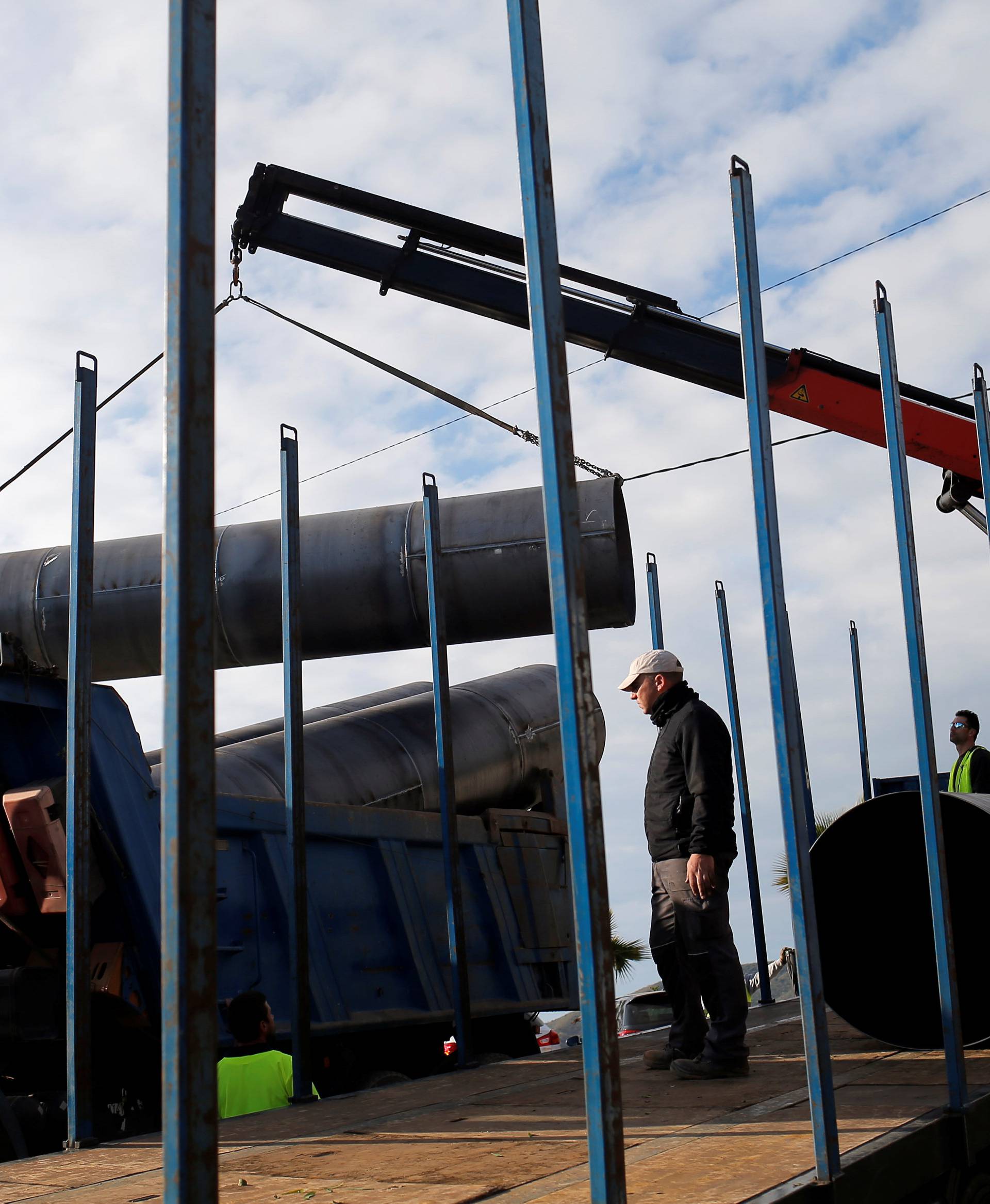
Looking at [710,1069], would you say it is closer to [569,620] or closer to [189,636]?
[569,620]

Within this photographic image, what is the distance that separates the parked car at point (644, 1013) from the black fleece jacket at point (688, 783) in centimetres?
665

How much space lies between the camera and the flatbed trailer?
10.2ft

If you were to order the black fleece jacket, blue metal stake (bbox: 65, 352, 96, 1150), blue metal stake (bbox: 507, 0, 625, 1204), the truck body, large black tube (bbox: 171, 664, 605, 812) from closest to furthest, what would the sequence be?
blue metal stake (bbox: 507, 0, 625, 1204)
blue metal stake (bbox: 65, 352, 96, 1150)
the black fleece jacket
the truck body
large black tube (bbox: 171, 664, 605, 812)

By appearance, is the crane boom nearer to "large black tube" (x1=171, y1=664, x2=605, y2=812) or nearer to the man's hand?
"large black tube" (x1=171, y1=664, x2=605, y2=812)

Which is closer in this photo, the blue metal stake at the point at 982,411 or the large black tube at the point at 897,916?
the large black tube at the point at 897,916

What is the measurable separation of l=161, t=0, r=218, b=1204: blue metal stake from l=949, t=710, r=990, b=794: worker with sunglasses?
278 inches

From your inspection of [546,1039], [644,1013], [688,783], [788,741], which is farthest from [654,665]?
[644,1013]

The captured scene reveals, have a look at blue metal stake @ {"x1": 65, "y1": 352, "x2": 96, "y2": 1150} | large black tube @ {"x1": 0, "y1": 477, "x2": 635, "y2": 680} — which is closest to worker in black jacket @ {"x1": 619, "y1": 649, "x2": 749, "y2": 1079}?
blue metal stake @ {"x1": 65, "y1": 352, "x2": 96, "y2": 1150}

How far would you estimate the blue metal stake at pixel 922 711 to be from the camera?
156 inches

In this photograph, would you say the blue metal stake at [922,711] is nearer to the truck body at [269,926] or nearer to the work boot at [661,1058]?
the work boot at [661,1058]

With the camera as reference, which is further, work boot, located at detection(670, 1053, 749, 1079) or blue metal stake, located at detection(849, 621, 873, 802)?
blue metal stake, located at detection(849, 621, 873, 802)

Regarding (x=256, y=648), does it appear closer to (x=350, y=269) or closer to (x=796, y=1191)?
(x=350, y=269)

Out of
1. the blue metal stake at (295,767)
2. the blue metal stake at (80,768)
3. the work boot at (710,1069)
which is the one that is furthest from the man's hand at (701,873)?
the blue metal stake at (80,768)

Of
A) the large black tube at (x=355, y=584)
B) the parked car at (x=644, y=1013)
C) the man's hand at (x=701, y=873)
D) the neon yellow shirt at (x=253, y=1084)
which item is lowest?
the parked car at (x=644, y=1013)
